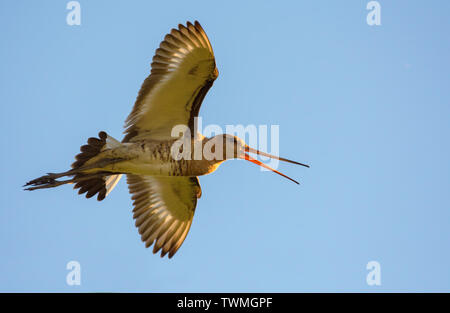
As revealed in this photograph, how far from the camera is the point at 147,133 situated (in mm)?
7758

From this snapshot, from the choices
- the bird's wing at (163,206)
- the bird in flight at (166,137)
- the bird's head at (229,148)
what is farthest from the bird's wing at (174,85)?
the bird's wing at (163,206)

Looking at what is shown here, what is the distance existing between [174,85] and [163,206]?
6.36 ft

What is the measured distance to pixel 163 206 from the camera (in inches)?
333

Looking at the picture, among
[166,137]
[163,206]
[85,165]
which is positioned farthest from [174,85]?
[163,206]

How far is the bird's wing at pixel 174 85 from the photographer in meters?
7.19

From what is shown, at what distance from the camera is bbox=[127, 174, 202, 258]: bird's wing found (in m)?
8.29

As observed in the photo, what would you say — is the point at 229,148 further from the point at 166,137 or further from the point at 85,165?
the point at 85,165

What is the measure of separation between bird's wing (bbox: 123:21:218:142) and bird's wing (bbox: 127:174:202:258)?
945 mm

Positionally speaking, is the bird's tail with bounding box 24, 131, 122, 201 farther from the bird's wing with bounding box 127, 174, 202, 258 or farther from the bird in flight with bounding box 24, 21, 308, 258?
the bird's wing with bounding box 127, 174, 202, 258

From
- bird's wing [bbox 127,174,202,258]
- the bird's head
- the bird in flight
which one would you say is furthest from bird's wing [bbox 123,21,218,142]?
bird's wing [bbox 127,174,202,258]
